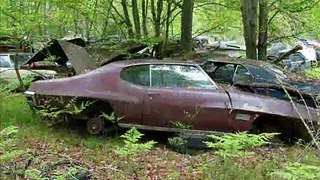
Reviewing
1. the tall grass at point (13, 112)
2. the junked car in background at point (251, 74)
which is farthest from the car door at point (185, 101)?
the tall grass at point (13, 112)

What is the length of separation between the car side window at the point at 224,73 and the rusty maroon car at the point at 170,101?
145 cm

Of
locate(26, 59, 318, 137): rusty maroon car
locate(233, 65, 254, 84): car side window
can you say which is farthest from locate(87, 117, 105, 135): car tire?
locate(233, 65, 254, 84): car side window

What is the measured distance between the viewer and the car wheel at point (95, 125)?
7492 millimetres

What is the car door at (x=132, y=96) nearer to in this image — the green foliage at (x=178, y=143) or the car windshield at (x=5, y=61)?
the green foliage at (x=178, y=143)

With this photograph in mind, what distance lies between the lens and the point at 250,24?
1158 centimetres

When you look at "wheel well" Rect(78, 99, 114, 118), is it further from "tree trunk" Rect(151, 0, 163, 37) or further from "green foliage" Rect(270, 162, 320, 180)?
"tree trunk" Rect(151, 0, 163, 37)

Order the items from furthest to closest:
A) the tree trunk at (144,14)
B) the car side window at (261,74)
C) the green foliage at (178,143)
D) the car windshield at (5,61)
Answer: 1. the car windshield at (5,61)
2. the tree trunk at (144,14)
3. the car side window at (261,74)
4. the green foliage at (178,143)

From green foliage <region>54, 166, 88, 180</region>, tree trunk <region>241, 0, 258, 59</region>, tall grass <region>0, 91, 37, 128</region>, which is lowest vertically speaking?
tall grass <region>0, 91, 37, 128</region>

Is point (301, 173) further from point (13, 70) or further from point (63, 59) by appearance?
point (13, 70)

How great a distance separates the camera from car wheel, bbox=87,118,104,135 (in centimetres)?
749

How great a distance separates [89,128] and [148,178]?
233 centimetres

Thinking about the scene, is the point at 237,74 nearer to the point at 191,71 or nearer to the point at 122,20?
the point at 191,71

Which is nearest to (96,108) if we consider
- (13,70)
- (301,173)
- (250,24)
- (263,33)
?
(301,173)

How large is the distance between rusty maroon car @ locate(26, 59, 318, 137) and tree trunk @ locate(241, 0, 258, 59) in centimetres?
462
